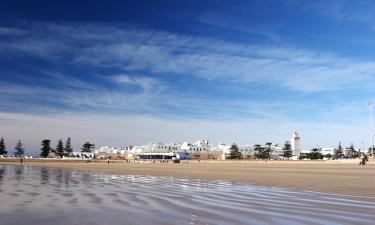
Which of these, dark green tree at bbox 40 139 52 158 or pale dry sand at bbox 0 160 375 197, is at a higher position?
dark green tree at bbox 40 139 52 158

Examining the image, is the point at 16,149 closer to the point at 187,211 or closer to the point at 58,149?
the point at 58,149

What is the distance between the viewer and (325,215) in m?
11.6

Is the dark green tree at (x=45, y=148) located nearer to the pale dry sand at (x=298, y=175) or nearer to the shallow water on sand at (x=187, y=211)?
the pale dry sand at (x=298, y=175)

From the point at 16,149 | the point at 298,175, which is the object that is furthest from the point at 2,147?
the point at 298,175

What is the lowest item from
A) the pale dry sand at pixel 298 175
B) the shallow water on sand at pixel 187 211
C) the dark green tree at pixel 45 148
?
the shallow water on sand at pixel 187 211

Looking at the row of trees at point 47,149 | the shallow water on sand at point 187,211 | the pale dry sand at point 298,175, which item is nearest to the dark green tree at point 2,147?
the row of trees at point 47,149

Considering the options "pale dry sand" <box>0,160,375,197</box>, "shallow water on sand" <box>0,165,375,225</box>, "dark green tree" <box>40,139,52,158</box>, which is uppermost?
"dark green tree" <box>40,139,52,158</box>

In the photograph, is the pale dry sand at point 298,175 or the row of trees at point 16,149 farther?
the row of trees at point 16,149

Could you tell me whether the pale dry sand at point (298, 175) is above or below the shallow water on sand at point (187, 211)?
above

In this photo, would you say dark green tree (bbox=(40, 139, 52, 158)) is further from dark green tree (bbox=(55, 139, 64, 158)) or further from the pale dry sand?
the pale dry sand

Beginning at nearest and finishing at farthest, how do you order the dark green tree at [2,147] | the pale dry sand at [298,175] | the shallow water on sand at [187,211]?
the shallow water on sand at [187,211]
the pale dry sand at [298,175]
the dark green tree at [2,147]

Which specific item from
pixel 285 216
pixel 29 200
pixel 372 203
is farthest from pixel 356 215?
pixel 29 200

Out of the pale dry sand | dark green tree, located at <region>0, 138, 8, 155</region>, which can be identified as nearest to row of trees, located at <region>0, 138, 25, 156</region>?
dark green tree, located at <region>0, 138, 8, 155</region>

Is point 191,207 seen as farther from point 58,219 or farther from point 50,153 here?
point 50,153
